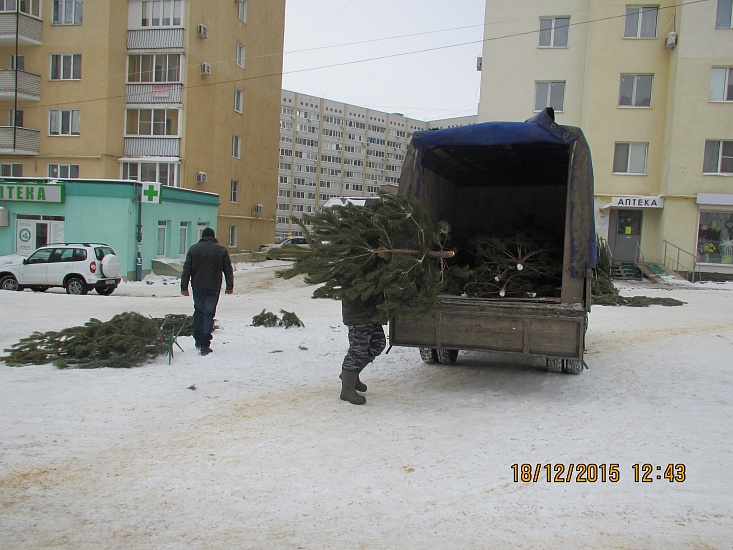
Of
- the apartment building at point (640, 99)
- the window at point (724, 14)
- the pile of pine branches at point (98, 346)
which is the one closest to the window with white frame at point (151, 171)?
the apartment building at point (640, 99)

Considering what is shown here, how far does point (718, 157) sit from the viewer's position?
26953mm

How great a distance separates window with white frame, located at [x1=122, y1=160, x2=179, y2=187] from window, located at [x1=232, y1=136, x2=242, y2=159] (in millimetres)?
5506

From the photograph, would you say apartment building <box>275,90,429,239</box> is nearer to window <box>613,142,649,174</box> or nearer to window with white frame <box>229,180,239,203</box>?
window with white frame <box>229,180,239,203</box>

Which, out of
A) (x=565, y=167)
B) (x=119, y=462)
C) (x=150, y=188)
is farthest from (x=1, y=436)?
(x=150, y=188)

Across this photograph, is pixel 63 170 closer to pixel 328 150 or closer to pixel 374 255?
pixel 374 255

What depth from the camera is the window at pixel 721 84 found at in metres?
26.9

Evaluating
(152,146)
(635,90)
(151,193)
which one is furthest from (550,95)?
(152,146)

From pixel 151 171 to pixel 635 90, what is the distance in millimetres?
24408

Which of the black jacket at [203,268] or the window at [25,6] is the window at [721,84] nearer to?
the black jacket at [203,268]

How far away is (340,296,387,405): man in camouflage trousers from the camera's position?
6.19m

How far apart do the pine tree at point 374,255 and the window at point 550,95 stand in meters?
26.0

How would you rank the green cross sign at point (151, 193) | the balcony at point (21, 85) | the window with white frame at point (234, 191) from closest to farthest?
1. the green cross sign at point (151, 193)
2. the balcony at point (21, 85)
3. the window with white frame at point (234, 191)

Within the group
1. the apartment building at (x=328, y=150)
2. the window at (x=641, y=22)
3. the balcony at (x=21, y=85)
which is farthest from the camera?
the apartment building at (x=328, y=150)

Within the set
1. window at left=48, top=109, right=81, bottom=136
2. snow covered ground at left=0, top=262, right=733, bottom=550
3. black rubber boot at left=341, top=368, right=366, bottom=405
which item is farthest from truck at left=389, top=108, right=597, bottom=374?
window at left=48, top=109, right=81, bottom=136
